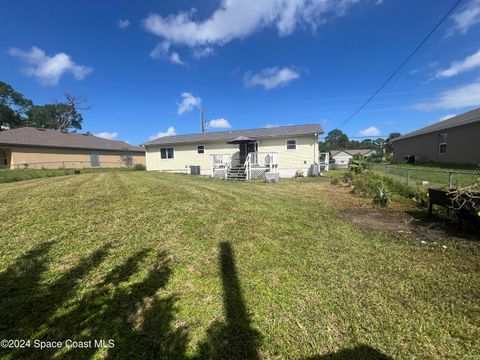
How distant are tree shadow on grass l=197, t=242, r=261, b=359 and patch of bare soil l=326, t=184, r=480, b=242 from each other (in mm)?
3707

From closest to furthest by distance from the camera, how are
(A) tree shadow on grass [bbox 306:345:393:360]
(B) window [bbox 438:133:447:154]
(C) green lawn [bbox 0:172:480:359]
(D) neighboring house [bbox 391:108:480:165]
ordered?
(A) tree shadow on grass [bbox 306:345:393:360], (C) green lawn [bbox 0:172:480:359], (D) neighboring house [bbox 391:108:480:165], (B) window [bbox 438:133:447:154]

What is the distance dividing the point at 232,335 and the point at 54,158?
28.1 metres

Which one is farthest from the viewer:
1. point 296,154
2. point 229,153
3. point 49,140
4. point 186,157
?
point 49,140

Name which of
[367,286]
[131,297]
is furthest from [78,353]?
[367,286]

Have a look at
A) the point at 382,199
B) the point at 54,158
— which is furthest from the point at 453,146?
the point at 54,158

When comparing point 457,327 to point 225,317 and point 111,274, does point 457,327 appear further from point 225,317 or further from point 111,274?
point 111,274

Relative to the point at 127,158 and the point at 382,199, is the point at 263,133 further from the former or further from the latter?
the point at 127,158

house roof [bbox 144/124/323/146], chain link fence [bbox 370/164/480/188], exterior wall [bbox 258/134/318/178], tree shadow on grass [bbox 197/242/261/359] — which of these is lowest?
tree shadow on grass [bbox 197/242/261/359]

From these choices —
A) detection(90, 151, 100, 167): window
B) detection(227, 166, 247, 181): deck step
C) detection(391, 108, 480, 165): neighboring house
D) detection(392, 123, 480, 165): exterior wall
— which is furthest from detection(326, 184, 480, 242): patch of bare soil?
detection(90, 151, 100, 167): window

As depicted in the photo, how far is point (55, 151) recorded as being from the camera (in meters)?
23.2

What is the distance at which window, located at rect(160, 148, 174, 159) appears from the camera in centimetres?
2138

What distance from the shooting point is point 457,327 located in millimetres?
2260

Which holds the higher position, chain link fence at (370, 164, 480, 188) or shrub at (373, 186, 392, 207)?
chain link fence at (370, 164, 480, 188)

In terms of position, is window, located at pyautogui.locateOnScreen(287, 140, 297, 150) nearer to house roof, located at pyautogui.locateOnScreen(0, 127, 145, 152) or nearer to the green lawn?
the green lawn
